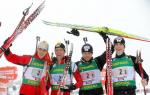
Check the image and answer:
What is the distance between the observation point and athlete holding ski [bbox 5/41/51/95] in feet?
8.17

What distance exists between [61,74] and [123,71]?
508 mm

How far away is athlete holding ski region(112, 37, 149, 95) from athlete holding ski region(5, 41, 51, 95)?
56 centimetres

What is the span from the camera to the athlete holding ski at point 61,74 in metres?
2.54

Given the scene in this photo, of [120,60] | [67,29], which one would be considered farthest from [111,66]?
[67,29]

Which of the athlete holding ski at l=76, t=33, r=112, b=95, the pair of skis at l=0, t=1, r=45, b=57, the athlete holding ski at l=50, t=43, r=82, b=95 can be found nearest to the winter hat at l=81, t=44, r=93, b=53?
the athlete holding ski at l=76, t=33, r=112, b=95

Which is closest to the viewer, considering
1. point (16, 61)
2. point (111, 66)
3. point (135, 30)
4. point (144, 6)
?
point (16, 61)

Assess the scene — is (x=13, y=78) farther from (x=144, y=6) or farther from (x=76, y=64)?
(x=144, y=6)

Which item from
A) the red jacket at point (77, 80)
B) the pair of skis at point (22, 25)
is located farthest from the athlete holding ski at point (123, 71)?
the pair of skis at point (22, 25)

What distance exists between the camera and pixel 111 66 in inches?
106

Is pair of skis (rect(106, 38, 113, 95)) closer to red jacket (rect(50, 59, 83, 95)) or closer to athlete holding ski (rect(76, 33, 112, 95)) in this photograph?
athlete holding ski (rect(76, 33, 112, 95))

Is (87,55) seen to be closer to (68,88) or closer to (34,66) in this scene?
(68,88)

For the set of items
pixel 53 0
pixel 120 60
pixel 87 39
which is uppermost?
pixel 53 0

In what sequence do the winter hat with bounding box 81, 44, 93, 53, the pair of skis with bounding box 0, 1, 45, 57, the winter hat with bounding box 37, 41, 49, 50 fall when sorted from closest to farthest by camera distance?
the pair of skis with bounding box 0, 1, 45, 57
the winter hat with bounding box 37, 41, 49, 50
the winter hat with bounding box 81, 44, 93, 53

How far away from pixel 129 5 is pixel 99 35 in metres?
0.67
